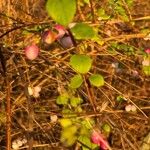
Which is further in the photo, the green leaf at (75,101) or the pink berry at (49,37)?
the green leaf at (75,101)

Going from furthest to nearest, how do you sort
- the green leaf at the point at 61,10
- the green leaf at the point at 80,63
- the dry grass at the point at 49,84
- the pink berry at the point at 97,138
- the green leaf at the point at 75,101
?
the green leaf at the point at 75,101
the dry grass at the point at 49,84
the pink berry at the point at 97,138
the green leaf at the point at 80,63
the green leaf at the point at 61,10

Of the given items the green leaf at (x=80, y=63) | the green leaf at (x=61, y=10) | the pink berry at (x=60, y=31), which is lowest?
the green leaf at (x=80, y=63)

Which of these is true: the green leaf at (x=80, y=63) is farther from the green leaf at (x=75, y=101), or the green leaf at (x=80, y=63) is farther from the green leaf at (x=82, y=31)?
the green leaf at (x=75, y=101)

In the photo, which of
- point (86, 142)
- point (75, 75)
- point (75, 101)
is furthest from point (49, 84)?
point (75, 75)

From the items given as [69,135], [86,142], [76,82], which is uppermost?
[76,82]

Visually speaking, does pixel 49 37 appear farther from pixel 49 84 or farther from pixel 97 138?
pixel 49 84

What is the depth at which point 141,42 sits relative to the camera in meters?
2.78

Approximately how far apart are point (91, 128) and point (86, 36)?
657 mm

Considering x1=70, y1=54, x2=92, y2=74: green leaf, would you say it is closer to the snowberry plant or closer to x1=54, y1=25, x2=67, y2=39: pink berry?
the snowberry plant

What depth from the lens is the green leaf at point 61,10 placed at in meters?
0.73

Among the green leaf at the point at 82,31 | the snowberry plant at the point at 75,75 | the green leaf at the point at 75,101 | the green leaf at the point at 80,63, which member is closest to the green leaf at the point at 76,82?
the snowberry plant at the point at 75,75

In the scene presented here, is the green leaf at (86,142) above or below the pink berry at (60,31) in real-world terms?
below

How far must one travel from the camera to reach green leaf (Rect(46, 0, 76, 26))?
730 mm

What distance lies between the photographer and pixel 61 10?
2.42ft
